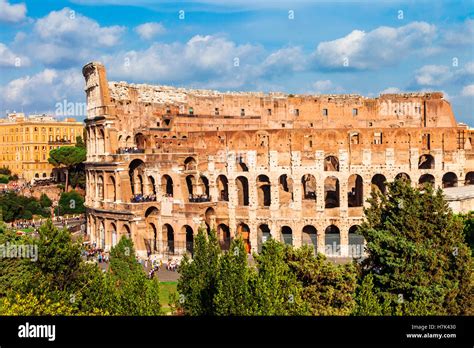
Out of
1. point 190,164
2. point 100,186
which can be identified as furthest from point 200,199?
point 100,186

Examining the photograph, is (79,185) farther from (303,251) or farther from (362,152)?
(303,251)

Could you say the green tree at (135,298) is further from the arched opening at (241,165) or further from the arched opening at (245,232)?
the arched opening at (241,165)

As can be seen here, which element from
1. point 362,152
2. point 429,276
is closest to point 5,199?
point 362,152

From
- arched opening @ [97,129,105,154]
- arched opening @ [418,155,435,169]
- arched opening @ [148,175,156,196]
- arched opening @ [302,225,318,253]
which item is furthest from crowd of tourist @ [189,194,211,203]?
arched opening @ [418,155,435,169]

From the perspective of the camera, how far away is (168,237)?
4294 centimetres

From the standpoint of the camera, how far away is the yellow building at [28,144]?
3243 inches

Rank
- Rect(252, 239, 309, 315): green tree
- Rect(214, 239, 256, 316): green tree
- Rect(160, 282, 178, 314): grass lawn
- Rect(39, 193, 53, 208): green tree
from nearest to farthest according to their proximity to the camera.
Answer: Rect(214, 239, 256, 316): green tree, Rect(252, 239, 309, 315): green tree, Rect(160, 282, 178, 314): grass lawn, Rect(39, 193, 53, 208): green tree

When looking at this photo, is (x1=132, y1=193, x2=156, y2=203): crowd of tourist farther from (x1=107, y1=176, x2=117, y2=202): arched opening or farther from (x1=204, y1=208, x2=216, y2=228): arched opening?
(x1=204, y1=208, x2=216, y2=228): arched opening

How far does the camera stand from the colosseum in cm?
4012

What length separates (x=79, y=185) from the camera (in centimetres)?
7144

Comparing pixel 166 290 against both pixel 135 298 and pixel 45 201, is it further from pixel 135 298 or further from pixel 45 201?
pixel 45 201

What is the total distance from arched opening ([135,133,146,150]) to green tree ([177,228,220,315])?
23366mm
